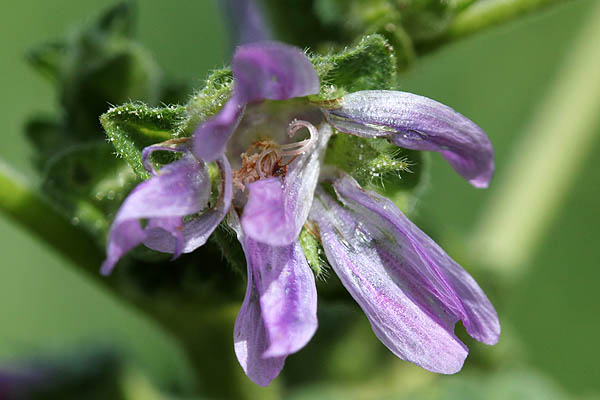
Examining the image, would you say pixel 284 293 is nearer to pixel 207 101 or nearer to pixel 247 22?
pixel 207 101

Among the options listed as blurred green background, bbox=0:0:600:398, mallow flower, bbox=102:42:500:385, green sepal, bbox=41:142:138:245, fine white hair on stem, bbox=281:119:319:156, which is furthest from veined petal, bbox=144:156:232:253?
blurred green background, bbox=0:0:600:398

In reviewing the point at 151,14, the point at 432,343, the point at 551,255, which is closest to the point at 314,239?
the point at 432,343

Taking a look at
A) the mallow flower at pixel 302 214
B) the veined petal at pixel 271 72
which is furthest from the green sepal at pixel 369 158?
the veined petal at pixel 271 72

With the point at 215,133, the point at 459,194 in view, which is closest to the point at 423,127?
the point at 215,133

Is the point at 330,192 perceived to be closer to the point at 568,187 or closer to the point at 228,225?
the point at 228,225

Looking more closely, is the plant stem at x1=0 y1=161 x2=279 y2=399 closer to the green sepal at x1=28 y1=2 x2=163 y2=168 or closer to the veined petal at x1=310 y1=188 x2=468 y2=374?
the green sepal at x1=28 y1=2 x2=163 y2=168
